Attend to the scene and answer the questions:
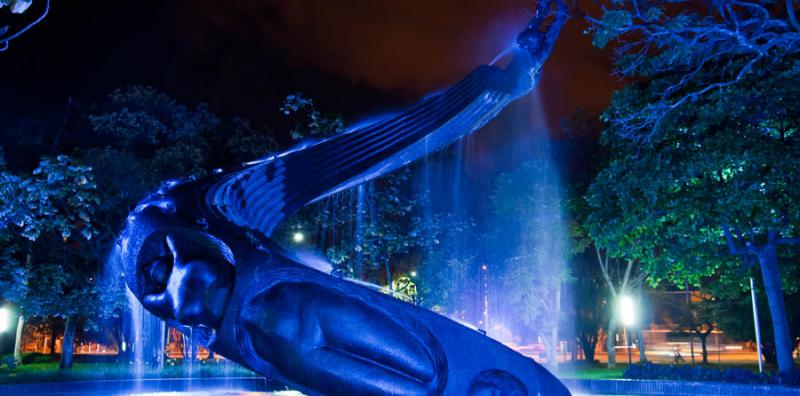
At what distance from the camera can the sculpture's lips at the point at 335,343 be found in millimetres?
4531

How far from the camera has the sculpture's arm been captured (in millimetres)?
5320

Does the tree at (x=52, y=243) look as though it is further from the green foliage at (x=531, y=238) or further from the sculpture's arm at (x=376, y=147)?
the green foliage at (x=531, y=238)

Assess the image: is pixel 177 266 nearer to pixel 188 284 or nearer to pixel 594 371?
pixel 188 284

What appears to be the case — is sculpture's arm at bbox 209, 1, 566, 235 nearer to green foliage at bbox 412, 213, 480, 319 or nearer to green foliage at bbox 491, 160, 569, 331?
green foliage at bbox 412, 213, 480, 319

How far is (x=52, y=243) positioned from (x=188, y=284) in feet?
66.4

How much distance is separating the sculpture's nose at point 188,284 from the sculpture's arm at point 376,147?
0.55 m

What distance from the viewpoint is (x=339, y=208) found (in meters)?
19.6

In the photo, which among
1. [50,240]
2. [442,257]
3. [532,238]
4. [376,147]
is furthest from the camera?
[532,238]

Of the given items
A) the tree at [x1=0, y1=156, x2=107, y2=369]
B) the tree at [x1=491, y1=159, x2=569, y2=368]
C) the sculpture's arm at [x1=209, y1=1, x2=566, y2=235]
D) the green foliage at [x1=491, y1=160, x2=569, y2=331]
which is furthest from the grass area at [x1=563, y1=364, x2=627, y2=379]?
the sculpture's arm at [x1=209, y1=1, x2=566, y2=235]

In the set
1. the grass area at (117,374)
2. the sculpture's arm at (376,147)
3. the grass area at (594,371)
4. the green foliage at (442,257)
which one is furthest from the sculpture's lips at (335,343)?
the grass area at (594,371)

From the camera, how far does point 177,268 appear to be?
4.53 m

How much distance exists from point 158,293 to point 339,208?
15.0m

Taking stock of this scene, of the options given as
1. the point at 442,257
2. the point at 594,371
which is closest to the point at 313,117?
the point at 442,257

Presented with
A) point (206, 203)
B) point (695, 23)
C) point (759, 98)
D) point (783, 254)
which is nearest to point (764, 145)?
point (759, 98)
